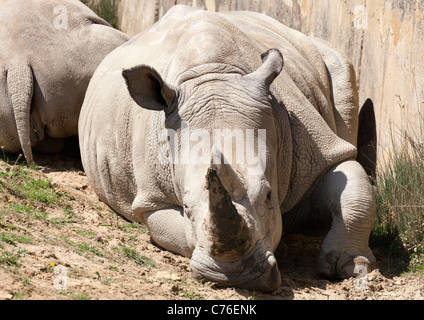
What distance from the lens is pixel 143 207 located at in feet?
20.7

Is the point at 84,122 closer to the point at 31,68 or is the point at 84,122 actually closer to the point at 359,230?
the point at 31,68

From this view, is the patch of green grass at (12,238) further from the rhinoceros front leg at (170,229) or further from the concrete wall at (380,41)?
the concrete wall at (380,41)

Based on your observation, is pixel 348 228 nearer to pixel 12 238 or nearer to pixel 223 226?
pixel 223 226

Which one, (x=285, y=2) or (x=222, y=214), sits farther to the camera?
(x=285, y=2)

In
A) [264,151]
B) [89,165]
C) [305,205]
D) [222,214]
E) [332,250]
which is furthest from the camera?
[89,165]

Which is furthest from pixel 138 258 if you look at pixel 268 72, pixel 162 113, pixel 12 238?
pixel 268 72

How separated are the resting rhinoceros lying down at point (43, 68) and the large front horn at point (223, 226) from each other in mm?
3683

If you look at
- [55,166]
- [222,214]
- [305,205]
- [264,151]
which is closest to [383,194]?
[305,205]

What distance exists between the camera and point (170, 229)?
6105 mm

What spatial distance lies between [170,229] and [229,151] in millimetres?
1123

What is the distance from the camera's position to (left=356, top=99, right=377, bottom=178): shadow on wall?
736 centimetres

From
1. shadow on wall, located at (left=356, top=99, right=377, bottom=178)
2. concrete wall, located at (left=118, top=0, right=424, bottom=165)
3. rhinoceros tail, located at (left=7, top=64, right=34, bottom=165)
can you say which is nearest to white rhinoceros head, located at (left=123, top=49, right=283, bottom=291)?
concrete wall, located at (left=118, top=0, right=424, bottom=165)

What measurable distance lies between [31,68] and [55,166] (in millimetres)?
960

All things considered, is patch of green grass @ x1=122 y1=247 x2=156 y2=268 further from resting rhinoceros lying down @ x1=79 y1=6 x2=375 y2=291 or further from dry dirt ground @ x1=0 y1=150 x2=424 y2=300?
resting rhinoceros lying down @ x1=79 y1=6 x2=375 y2=291
